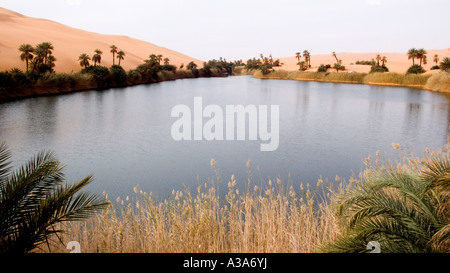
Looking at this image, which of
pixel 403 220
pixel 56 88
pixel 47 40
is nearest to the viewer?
pixel 403 220

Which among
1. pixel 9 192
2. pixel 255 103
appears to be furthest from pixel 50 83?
pixel 9 192

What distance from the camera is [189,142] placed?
50.8 feet

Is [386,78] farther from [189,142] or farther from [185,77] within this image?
[189,142]

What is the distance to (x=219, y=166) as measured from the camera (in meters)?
11.6

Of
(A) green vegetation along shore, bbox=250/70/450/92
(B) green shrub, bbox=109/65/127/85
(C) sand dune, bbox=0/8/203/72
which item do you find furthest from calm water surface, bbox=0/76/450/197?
(C) sand dune, bbox=0/8/203/72

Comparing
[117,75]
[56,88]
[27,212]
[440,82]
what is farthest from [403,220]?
[117,75]

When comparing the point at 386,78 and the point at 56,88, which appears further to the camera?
the point at 386,78

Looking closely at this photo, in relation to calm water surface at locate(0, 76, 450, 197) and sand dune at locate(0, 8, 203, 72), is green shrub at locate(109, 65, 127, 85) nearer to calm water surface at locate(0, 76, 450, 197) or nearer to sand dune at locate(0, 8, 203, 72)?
sand dune at locate(0, 8, 203, 72)

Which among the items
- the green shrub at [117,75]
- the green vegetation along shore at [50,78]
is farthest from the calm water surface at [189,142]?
the green shrub at [117,75]

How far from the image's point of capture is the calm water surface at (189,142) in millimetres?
10852

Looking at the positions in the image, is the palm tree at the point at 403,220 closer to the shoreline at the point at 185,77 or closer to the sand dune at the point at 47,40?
the shoreline at the point at 185,77

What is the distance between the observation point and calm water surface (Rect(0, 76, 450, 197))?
35.6 ft
